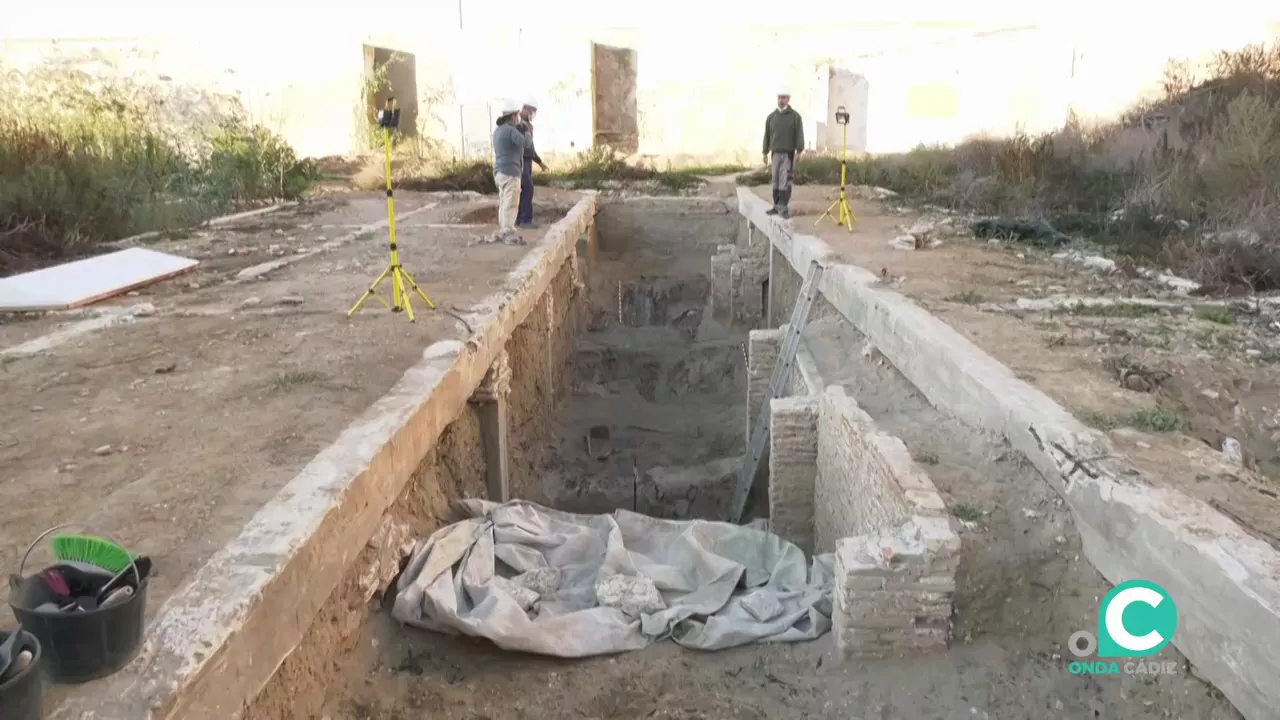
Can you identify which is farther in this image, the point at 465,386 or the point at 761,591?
the point at 465,386

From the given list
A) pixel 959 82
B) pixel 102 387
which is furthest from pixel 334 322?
pixel 959 82

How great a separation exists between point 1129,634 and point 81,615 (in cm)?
328

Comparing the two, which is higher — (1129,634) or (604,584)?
(1129,634)

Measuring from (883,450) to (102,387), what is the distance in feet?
14.1

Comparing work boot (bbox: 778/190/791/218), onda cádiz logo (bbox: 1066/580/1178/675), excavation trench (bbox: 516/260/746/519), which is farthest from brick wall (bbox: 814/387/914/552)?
work boot (bbox: 778/190/791/218)

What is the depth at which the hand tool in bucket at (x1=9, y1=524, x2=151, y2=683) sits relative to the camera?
7.59 feet

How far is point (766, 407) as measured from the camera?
7.70 meters

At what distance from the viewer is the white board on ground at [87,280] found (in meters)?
7.15

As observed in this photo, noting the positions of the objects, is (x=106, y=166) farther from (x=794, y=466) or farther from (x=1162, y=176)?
(x=1162, y=176)

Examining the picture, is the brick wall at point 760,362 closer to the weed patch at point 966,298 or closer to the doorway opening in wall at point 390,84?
the weed patch at point 966,298

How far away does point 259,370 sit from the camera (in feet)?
17.7

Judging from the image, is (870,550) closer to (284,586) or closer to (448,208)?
(284,586)

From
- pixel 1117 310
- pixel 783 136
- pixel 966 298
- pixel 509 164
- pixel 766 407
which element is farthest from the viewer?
pixel 783 136

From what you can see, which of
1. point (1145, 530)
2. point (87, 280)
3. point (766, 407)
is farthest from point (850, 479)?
point (87, 280)
